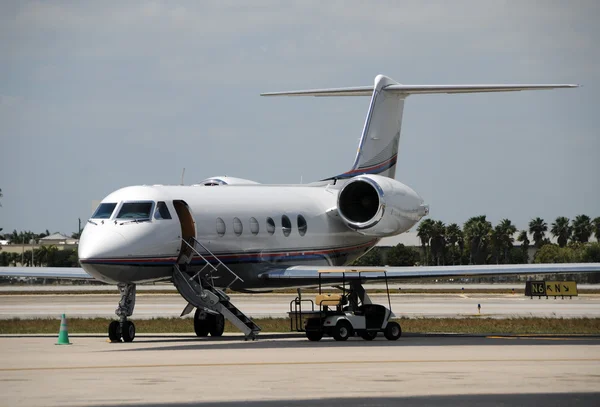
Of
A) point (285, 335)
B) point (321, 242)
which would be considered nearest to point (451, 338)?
point (285, 335)

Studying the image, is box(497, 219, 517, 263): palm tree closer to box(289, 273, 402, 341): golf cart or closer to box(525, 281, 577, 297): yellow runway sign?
box(525, 281, 577, 297): yellow runway sign

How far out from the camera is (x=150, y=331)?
110 ft

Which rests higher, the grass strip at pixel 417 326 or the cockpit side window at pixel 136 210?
the cockpit side window at pixel 136 210

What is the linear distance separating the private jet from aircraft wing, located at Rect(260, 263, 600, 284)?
0.03 meters

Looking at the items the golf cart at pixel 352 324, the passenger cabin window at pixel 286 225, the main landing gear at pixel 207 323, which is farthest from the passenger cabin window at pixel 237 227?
the golf cart at pixel 352 324

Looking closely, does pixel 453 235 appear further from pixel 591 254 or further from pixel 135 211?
pixel 135 211

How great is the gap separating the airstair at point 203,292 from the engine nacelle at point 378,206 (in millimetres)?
5970

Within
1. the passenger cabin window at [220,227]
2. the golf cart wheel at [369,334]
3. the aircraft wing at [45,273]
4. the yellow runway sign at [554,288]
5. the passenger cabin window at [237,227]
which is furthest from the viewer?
the yellow runway sign at [554,288]

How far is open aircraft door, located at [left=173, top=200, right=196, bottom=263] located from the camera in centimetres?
2866

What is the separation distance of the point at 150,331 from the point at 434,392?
19203mm

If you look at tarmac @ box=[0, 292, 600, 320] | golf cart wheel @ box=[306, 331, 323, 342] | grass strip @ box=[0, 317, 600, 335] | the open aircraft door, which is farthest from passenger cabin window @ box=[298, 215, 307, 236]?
tarmac @ box=[0, 292, 600, 320]

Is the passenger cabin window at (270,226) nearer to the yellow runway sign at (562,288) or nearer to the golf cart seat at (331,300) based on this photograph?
the golf cart seat at (331,300)

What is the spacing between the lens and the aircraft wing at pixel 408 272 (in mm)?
27750

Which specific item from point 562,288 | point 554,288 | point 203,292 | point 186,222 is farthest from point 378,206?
point 554,288
